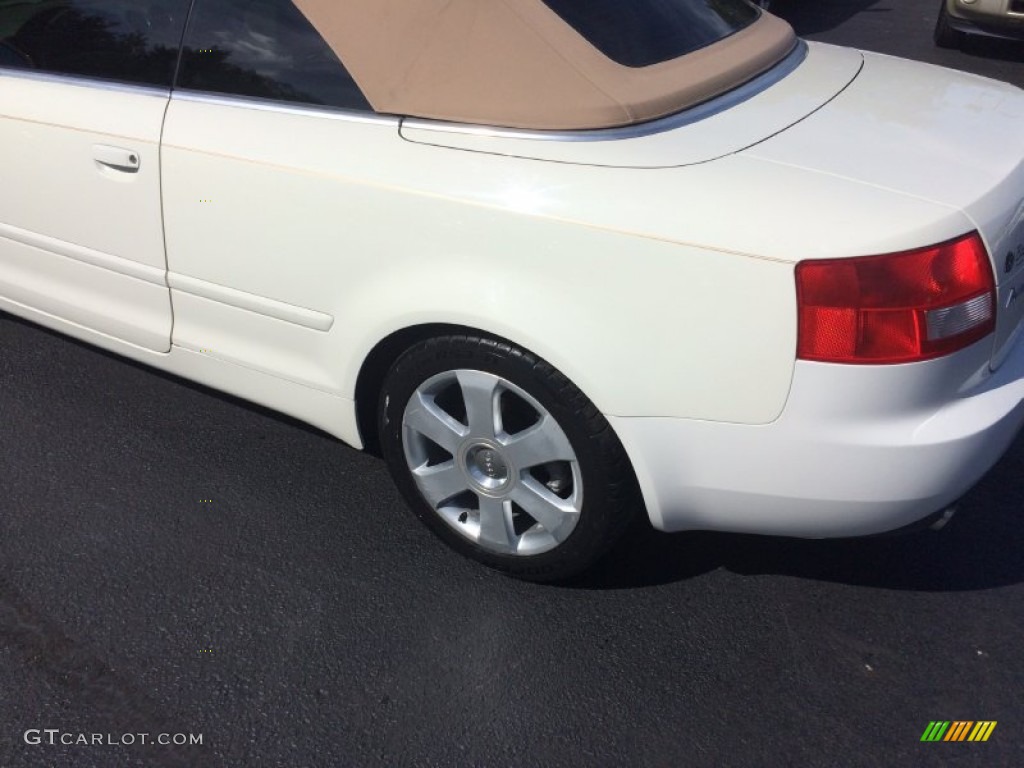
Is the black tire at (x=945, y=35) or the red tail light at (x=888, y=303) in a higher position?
the red tail light at (x=888, y=303)

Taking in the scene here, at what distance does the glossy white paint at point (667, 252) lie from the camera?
6.89ft

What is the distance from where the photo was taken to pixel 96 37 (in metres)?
3.02

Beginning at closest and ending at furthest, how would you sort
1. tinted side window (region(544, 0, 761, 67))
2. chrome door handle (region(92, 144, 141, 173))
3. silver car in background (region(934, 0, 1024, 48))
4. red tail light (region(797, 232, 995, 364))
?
1. red tail light (region(797, 232, 995, 364))
2. tinted side window (region(544, 0, 761, 67))
3. chrome door handle (region(92, 144, 141, 173))
4. silver car in background (region(934, 0, 1024, 48))

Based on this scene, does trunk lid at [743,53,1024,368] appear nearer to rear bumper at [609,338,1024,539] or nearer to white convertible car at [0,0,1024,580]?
white convertible car at [0,0,1024,580]

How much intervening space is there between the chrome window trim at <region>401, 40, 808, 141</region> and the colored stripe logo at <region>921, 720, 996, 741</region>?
143 centimetres

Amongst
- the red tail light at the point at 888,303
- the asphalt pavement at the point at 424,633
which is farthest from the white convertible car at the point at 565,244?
the asphalt pavement at the point at 424,633

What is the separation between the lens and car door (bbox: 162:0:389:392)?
2.50 meters

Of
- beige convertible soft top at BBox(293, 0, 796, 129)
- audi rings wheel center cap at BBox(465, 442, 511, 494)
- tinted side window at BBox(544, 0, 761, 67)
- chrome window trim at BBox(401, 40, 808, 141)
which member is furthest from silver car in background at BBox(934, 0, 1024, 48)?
audi rings wheel center cap at BBox(465, 442, 511, 494)

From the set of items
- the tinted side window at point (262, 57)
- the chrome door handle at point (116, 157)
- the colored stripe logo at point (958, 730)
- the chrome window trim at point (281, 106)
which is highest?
the tinted side window at point (262, 57)

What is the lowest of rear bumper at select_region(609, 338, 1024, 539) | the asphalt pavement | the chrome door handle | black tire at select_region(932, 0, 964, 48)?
the asphalt pavement

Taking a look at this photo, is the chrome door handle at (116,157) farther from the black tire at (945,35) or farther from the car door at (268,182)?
the black tire at (945,35)

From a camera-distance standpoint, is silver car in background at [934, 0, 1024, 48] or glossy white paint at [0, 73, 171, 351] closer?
glossy white paint at [0, 73, 171, 351]

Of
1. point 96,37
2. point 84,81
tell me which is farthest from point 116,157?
point 96,37

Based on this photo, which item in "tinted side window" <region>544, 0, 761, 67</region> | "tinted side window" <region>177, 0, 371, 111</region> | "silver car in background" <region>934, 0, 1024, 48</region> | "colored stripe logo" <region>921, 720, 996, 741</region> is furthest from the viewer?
"silver car in background" <region>934, 0, 1024, 48</region>
